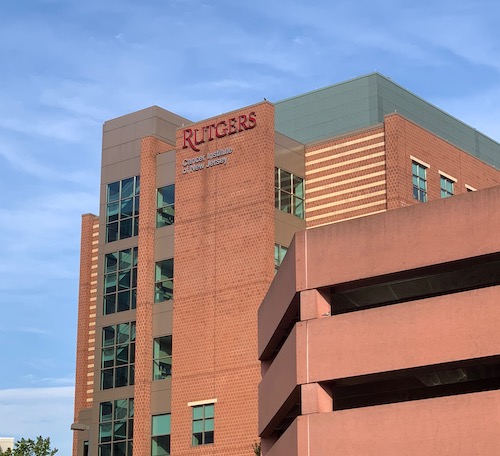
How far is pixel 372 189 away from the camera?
194ft

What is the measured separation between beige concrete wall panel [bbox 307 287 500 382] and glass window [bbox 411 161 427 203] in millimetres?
25721

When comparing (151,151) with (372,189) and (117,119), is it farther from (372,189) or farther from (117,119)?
(372,189)

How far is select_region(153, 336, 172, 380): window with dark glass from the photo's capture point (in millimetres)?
61812

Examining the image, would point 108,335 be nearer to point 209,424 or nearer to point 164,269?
point 164,269

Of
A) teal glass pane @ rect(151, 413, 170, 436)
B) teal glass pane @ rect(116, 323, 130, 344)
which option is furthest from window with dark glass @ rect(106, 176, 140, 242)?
teal glass pane @ rect(151, 413, 170, 436)

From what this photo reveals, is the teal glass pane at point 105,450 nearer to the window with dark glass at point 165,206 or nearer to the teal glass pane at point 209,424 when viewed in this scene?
the teal glass pane at point 209,424

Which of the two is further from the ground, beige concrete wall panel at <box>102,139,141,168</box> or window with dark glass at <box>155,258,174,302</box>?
beige concrete wall panel at <box>102,139,141,168</box>

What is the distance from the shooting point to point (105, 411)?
211ft

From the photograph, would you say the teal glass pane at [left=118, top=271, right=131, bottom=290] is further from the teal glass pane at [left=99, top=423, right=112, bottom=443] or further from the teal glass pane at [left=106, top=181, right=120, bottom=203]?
the teal glass pane at [left=99, top=423, right=112, bottom=443]

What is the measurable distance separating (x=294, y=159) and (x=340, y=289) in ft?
87.5

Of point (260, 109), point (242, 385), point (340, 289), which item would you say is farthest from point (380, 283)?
point (260, 109)

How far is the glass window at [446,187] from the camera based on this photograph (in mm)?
62250

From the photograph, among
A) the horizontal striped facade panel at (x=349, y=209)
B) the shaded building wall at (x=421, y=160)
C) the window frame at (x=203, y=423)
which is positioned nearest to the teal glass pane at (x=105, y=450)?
the window frame at (x=203, y=423)

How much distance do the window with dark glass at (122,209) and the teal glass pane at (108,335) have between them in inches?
215
